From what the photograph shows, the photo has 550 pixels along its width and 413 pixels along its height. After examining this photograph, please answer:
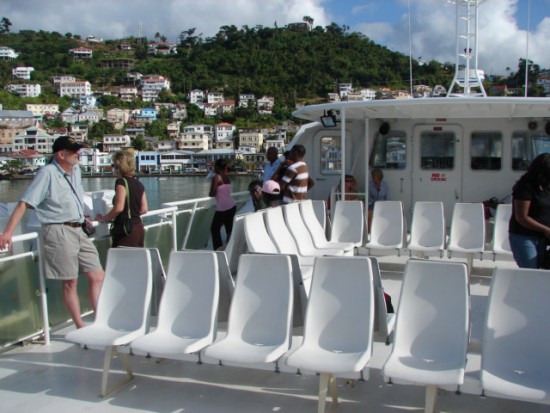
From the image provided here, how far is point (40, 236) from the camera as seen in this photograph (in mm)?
4199

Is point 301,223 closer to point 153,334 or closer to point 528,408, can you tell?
point 153,334

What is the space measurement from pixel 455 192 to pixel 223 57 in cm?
15567

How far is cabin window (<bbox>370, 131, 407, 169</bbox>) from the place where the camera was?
342 inches

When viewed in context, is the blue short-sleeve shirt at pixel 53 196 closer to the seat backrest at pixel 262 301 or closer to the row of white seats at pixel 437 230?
the seat backrest at pixel 262 301

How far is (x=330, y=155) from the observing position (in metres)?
9.34

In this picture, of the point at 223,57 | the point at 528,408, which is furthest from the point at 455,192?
the point at 223,57

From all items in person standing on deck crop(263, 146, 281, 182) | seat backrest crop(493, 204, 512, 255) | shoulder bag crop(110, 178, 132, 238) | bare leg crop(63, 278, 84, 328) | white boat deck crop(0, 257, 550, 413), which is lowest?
white boat deck crop(0, 257, 550, 413)

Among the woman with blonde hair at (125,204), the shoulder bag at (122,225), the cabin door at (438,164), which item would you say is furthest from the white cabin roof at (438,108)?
the shoulder bag at (122,225)

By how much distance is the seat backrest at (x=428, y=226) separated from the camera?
21.1 ft

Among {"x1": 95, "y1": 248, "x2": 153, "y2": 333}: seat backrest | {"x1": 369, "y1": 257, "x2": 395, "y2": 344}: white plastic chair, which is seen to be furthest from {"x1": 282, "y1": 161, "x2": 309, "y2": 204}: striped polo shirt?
{"x1": 369, "y1": 257, "x2": 395, "y2": 344}: white plastic chair

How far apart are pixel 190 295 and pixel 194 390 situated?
0.61 metres

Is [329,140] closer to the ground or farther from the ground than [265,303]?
farther from the ground

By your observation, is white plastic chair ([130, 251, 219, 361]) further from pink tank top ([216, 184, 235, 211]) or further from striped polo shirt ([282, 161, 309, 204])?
striped polo shirt ([282, 161, 309, 204])

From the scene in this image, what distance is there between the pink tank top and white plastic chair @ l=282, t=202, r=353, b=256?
3.63ft
